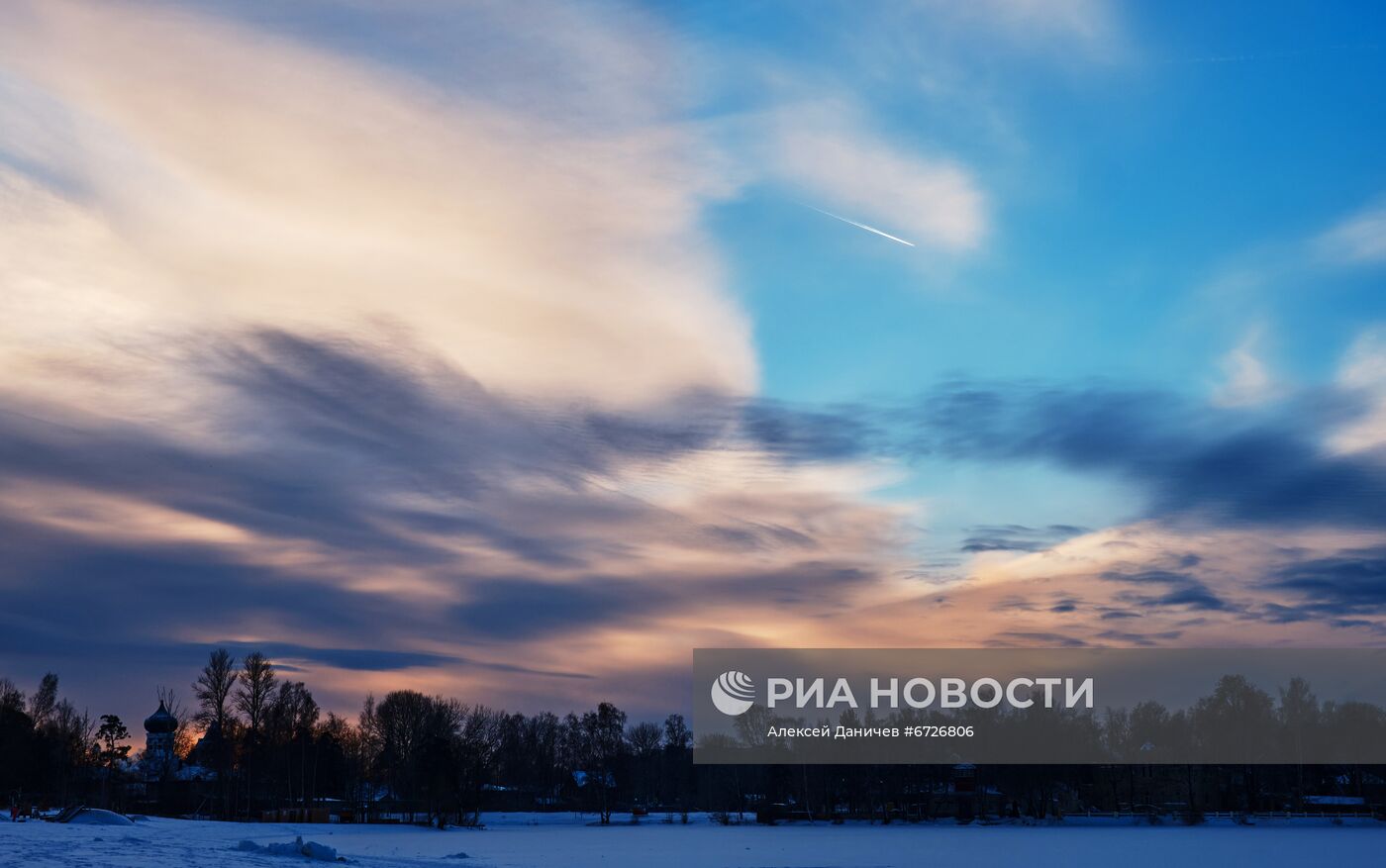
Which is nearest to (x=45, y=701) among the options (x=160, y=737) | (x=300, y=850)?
(x=160, y=737)

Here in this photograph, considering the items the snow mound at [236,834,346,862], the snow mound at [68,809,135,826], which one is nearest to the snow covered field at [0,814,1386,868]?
the snow mound at [236,834,346,862]

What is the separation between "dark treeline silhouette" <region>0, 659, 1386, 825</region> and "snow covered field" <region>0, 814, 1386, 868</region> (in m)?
32.6

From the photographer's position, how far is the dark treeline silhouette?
5217 inches

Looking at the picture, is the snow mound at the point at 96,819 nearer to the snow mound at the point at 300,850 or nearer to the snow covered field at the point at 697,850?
the snow covered field at the point at 697,850

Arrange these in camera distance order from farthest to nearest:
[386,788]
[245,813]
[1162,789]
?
[386,788]
[1162,789]
[245,813]

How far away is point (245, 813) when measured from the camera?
128 metres

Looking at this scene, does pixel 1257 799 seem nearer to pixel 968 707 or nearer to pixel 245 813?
pixel 968 707

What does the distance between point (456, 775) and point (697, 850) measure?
204 feet

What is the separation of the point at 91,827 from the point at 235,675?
3313 inches

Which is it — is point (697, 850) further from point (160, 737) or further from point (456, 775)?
point (160, 737)

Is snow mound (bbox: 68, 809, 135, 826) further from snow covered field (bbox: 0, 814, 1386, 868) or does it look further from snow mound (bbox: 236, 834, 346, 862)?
snow mound (bbox: 236, 834, 346, 862)

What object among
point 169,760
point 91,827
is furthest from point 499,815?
point 91,827

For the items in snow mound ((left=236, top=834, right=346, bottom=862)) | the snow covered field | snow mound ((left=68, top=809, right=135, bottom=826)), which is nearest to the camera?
the snow covered field

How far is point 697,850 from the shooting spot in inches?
3206
